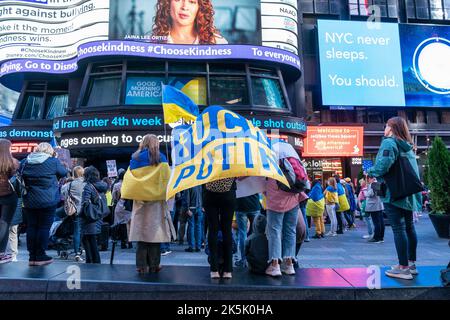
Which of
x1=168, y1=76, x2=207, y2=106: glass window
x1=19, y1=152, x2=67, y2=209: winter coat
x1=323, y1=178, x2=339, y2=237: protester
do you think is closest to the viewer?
x1=19, y1=152, x2=67, y2=209: winter coat

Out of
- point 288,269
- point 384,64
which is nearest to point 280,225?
point 288,269

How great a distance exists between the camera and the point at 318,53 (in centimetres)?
2444

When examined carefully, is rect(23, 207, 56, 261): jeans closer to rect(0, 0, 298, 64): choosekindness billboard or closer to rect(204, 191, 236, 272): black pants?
rect(204, 191, 236, 272): black pants

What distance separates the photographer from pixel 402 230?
4738 mm

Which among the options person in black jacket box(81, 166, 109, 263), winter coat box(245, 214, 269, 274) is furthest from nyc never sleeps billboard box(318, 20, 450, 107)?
winter coat box(245, 214, 269, 274)

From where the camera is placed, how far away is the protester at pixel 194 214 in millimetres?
8578

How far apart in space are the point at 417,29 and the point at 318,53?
841 cm

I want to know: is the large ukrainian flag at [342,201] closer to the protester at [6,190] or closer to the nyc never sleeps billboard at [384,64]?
the protester at [6,190]

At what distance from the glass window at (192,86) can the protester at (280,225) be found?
11.8 m

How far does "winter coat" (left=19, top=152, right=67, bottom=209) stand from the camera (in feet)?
17.9

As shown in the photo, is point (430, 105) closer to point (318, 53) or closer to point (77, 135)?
point (318, 53)

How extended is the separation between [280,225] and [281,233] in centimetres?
23

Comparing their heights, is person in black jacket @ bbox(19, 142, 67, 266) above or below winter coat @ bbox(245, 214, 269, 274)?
above

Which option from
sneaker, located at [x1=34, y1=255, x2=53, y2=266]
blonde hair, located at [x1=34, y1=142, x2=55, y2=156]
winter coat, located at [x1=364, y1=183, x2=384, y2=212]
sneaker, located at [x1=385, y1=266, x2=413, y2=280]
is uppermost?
blonde hair, located at [x1=34, y1=142, x2=55, y2=156]
